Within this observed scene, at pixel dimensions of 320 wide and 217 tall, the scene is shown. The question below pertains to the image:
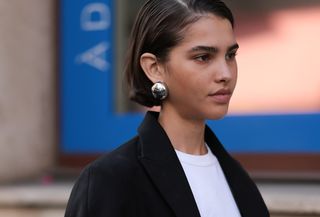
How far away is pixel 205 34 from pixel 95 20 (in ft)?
10.7

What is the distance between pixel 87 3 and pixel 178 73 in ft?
10.8

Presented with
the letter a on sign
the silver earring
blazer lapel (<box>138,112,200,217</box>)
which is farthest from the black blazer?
the letter a on sign

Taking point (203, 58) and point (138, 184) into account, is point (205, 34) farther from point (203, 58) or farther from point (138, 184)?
point (138, 184)

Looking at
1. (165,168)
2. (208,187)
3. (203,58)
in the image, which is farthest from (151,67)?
(208,187)

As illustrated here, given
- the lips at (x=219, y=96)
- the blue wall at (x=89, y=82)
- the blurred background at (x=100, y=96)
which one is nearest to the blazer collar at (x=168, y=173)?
the lips at (x=219, y=96)

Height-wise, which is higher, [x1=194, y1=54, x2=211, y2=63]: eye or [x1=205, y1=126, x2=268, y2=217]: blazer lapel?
[x1=194, y1=54, x2=211, y2=63]: eye

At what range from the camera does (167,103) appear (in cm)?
216

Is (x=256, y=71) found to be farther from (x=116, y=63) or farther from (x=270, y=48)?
(x=116, y=63)

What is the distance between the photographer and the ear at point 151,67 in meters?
2.12

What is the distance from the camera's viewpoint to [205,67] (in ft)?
6.64

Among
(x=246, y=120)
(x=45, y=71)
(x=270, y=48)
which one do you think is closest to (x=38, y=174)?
(x=45, y=71)

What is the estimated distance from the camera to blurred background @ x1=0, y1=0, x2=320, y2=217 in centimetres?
454

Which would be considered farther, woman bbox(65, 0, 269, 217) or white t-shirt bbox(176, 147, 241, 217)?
white t-shirt bbox(176, 147, 241, 217)

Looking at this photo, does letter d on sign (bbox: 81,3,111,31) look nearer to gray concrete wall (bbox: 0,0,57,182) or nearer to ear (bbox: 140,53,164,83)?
gray concrete wall (bbox: 0,0,57,182)
